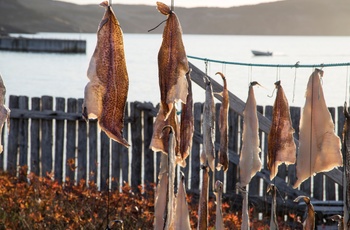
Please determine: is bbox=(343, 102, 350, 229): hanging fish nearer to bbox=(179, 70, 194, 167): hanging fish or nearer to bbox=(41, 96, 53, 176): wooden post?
bbox=(179, 70, 194, 167): hanging fish

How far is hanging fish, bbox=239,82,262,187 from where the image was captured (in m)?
2.31

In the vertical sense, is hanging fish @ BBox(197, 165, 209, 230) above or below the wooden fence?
above

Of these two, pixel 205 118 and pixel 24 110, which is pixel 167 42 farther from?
pixel 24 110

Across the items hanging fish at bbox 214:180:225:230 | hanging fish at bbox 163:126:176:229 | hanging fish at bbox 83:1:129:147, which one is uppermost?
hanging fish at bbox 83:1:129:147

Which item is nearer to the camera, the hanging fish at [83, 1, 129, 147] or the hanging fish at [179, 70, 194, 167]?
the hanging fish at [83, 1, 129, 147]

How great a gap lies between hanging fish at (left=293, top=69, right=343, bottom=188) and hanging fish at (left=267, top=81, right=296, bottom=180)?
2.9 inches

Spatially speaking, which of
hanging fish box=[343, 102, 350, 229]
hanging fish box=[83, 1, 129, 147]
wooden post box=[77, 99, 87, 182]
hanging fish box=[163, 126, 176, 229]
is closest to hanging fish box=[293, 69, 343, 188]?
hanging fish box=[343, 102, 350, 229]

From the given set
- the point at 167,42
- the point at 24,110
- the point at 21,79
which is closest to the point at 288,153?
the point at 167,42

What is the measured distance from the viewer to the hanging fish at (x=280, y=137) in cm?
233

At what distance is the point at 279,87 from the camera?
2.35 metres

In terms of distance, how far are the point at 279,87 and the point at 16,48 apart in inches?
3661

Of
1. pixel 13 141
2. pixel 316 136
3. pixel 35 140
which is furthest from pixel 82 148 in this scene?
pixel 316 136

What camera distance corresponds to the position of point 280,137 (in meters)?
2.36

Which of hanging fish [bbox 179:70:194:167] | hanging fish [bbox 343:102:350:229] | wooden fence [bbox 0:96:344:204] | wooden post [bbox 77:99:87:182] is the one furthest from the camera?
wooden post [bbox 77:99:87:182]
